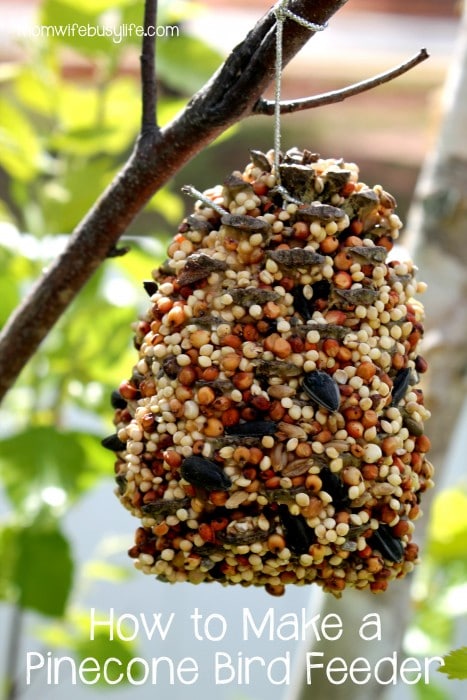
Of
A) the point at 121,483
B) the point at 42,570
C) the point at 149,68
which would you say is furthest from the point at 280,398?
the point at 42,570

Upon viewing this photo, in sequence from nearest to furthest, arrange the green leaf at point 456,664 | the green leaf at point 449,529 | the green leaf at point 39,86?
the green leaf at point 456,664 < the green leaf at point 39,86 < the green leaf at point 449,529

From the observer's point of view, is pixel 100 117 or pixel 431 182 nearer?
pixel 431 182

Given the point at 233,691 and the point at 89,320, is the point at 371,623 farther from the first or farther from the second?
the point at 233,691

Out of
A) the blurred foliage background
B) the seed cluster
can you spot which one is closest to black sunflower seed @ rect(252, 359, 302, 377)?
the seed cluster

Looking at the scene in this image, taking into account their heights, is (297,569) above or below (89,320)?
below

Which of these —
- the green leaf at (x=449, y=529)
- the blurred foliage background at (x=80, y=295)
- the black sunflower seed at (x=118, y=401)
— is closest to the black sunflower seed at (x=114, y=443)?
the black sunflower seed at (x=118, y=401)

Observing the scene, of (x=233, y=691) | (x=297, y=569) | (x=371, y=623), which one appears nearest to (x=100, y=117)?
(x=371, y=623)

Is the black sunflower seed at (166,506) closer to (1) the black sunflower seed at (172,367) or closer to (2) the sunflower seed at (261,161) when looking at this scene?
(1) the black sunflower seed at (172,367)

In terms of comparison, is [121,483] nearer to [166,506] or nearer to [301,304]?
[166,506]
